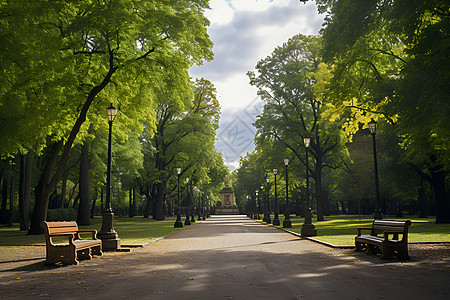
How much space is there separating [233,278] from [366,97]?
1644 cm

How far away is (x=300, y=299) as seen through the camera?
6.43 metres

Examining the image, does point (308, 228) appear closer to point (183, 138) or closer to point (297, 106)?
point (297, 106)

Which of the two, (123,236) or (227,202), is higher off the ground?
(123,236)

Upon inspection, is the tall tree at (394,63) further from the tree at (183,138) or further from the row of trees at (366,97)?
the tree at (183,138)

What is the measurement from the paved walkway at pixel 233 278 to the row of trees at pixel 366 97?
231 inches

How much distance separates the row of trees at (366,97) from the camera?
1312 centimetres

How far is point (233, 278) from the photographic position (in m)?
8.46

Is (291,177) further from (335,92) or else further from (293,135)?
(335,92)

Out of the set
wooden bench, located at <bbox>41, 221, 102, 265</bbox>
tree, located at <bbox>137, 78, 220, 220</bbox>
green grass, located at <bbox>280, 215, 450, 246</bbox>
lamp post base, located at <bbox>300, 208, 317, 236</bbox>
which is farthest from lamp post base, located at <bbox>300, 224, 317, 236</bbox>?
tree, located at <bbox>137, 78, 220, 220</bbox>

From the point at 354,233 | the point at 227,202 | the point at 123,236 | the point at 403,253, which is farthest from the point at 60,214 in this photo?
the point at 227,202

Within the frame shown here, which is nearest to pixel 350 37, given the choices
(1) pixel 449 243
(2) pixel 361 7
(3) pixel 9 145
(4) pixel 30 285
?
(2) pixel 361 7

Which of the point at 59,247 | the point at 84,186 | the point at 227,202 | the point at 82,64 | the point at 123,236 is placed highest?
the point at 82,64

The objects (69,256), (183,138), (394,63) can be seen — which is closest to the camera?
(69,256)

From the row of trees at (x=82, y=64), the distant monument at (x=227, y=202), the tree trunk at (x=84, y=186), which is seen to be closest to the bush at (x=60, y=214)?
the tree trunk at (x=84, y=186)
